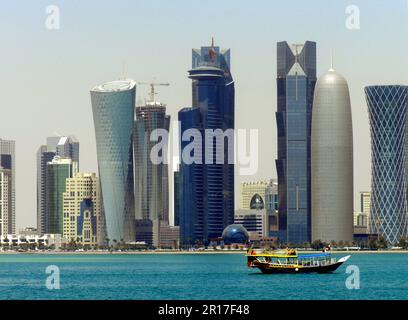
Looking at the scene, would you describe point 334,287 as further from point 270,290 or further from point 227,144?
point 227,144

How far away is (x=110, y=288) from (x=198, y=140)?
137 m

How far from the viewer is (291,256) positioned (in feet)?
262
